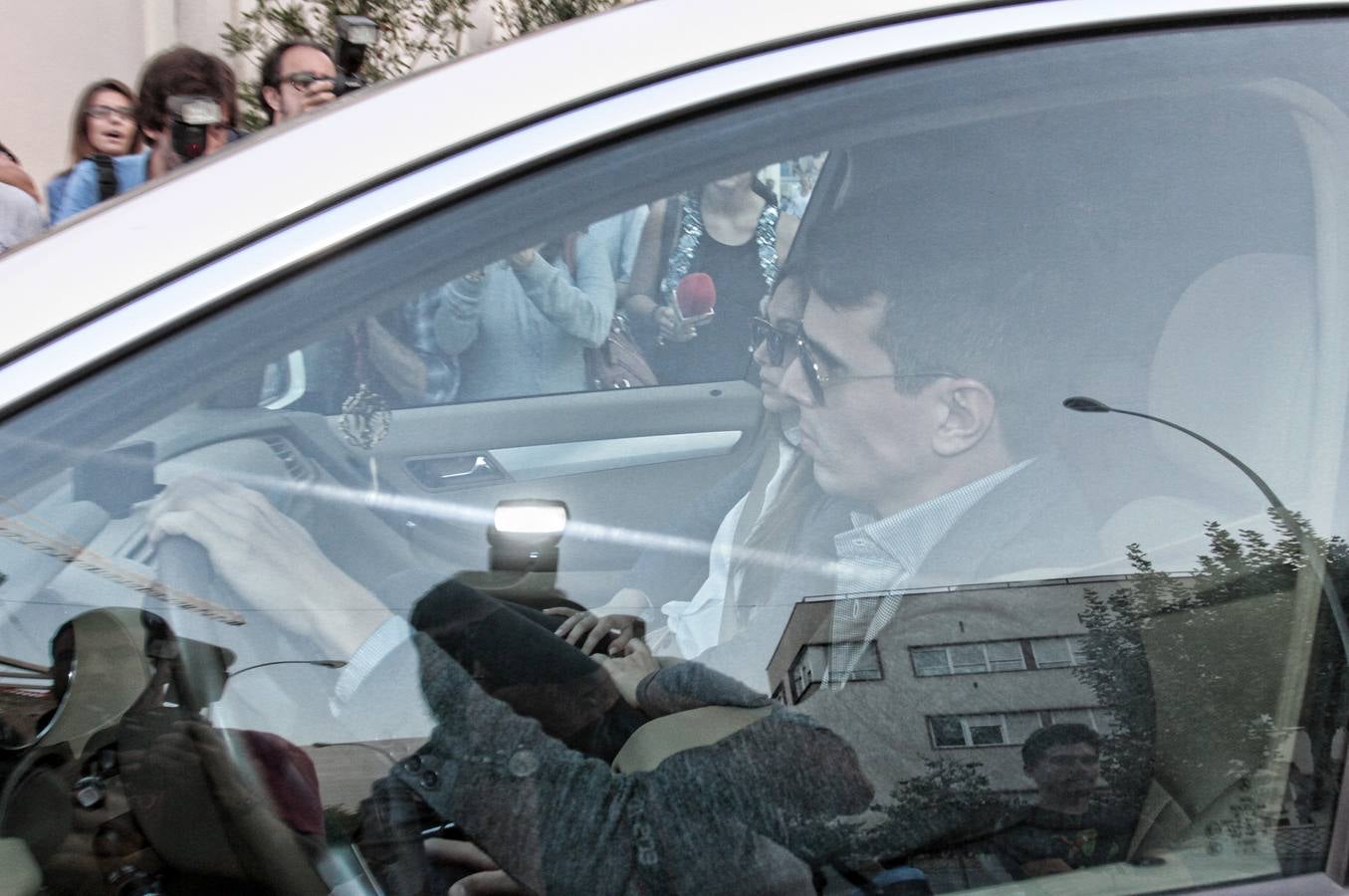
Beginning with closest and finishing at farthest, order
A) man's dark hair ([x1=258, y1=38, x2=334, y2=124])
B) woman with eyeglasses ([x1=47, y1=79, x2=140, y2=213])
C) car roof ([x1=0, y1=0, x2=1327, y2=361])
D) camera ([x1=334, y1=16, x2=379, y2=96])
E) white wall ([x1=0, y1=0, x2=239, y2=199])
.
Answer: car roof ([x1=0, y1=0, x2=1327, y2=361]) → camera ([x1=334, y1=16, x2=379, y2=96]) → man's dark hair ([x1=258, y1=38, x2=334, y2=124]) → woman with eyeglasses ([x1=47, y1=79, x2=140, y2=213]) → white wall ([x1=0, y1=0, x2=239, y2=199])

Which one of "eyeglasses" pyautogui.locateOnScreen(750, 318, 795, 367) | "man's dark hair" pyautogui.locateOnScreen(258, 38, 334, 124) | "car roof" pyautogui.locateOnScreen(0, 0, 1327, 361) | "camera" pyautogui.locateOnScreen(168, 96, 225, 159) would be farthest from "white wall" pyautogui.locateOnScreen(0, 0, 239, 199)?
"eyeglasses" pyautogui.locateOnScreen(750, 318, 795, 367)

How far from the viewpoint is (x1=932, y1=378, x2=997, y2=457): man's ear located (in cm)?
121

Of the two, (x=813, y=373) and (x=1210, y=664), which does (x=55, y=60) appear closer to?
(x=813, y=373)

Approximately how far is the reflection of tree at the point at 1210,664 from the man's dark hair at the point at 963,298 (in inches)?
7.4

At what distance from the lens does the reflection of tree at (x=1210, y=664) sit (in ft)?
3.67

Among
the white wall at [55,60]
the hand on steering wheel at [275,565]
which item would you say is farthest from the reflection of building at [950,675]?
the white wall at [55,60]

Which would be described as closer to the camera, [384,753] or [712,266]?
[384,753]

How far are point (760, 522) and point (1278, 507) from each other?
0.50 m

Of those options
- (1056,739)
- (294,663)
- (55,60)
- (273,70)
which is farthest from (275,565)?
(55,60)

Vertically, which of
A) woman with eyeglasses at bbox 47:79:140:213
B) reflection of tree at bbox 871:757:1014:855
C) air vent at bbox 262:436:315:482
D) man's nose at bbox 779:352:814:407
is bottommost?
reflection of tree at bbox 871:757:1014:855

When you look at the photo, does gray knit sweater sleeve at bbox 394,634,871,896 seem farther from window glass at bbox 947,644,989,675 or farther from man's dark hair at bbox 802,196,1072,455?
man's dark hair at bbox 802,196,1072,455

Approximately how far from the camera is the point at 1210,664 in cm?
114

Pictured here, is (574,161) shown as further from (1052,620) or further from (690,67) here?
(1052,620)

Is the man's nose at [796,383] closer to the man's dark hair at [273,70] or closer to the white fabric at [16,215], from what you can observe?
the man's dark hair at [273,70]
